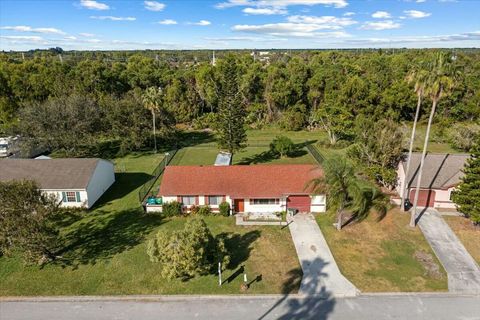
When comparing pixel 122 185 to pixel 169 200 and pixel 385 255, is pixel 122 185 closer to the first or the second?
pixel 169 200

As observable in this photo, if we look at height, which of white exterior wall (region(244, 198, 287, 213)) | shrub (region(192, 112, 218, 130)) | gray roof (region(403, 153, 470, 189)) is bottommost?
white exterior wall (region(244, 198, 287, 213))

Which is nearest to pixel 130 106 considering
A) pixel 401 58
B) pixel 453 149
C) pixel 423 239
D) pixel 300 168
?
pixel 300 168

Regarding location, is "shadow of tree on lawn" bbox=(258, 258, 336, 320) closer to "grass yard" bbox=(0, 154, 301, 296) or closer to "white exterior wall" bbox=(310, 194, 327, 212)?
"grass yard" bbox=(0, 154, 301, 296)

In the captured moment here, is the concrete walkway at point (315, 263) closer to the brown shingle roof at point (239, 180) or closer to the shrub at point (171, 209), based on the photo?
the brown shingle roof at point (239, 180)

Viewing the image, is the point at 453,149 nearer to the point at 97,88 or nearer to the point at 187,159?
the point at 187,159

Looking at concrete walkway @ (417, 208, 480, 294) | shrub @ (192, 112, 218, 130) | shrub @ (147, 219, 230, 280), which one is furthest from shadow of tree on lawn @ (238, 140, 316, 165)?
shrub @ (147, 219, 230, 280)

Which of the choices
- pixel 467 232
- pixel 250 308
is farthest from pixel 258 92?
pixel 250 308
